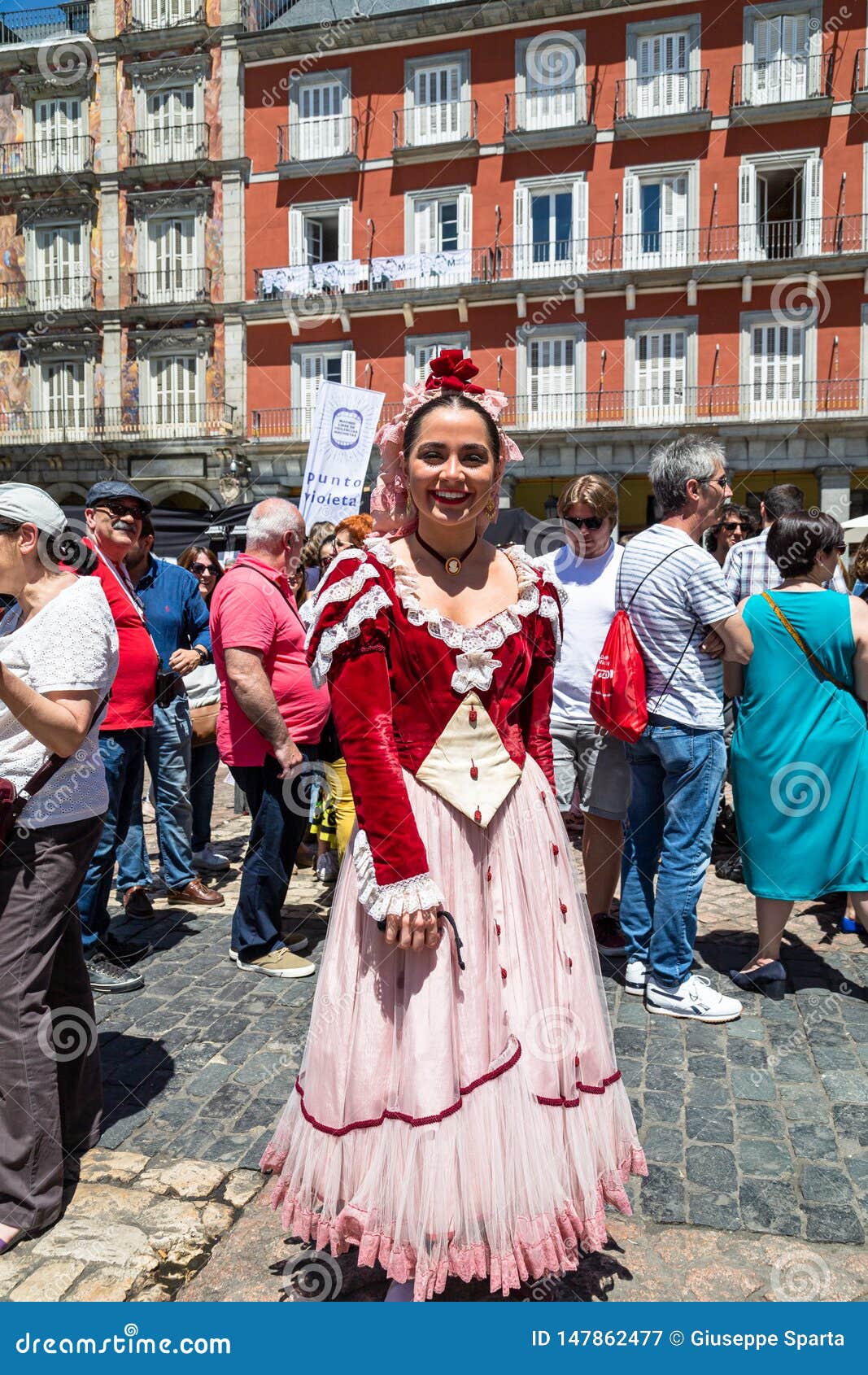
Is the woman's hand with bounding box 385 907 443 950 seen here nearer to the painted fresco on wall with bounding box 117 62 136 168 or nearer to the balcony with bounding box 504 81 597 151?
the balcony with bounding box 504 81 597 151

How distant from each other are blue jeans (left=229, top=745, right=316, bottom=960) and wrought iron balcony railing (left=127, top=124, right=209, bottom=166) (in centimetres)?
2476

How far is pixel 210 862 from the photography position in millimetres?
6066

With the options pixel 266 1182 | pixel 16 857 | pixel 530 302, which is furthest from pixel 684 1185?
pixel 530 302

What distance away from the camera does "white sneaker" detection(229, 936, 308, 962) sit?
14.7 ft

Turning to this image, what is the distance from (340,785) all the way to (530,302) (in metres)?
20.0

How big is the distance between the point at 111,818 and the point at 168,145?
1005 inches

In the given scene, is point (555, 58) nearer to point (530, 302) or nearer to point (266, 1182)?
point (530, 302)

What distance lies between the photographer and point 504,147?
73.2ft

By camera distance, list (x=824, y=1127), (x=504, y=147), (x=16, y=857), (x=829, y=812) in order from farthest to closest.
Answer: (x=504, y=147) → (x=829, y=812) → (x=824, y=1127) → (x=16, y=857)

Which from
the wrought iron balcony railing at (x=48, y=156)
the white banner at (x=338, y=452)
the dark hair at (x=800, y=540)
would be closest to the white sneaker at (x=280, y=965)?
the dark hair at (x=800, y=540)

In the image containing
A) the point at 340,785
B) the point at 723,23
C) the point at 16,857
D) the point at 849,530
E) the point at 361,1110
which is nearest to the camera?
the point at 361,1110

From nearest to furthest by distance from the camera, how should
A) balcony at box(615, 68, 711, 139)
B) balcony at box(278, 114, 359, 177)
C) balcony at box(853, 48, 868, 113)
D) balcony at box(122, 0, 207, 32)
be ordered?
balcony at box(853, 48, 868, 113) < balcony at box(615, 68, 711, 139) < balcony at box(278, 114, 359, 177) < balcony at box(122, 0, 207, 32)

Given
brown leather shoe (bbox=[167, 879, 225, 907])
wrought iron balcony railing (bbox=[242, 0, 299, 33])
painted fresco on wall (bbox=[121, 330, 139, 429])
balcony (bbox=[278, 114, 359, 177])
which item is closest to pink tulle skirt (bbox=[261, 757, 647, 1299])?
brown leather shoe (bbox=[167, 879, 225, 907])

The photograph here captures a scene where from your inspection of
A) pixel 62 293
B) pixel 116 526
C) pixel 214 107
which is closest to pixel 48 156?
pixel 62 293
